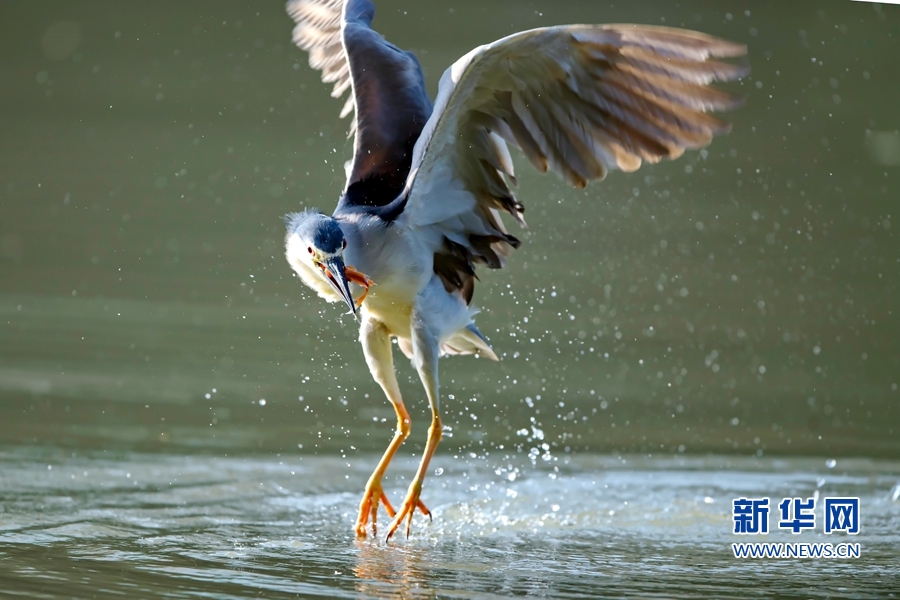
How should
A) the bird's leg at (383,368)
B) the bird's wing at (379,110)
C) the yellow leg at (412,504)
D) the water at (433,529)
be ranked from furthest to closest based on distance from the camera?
the bird's wing at (379,110), the bird's leg at (383,368), the yellow leg at (412,504), the water at (433,529)

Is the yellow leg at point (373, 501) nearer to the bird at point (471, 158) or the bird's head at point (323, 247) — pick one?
the bird at point (471, 158)

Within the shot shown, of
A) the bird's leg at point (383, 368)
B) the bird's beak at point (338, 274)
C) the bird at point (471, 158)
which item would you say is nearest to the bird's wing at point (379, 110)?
the bird at point (471, 158)

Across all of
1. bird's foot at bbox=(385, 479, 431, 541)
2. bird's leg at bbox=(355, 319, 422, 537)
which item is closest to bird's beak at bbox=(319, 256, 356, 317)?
bird's leg at bbox=(355, 319, 422, 537)

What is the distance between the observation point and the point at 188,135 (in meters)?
7.96

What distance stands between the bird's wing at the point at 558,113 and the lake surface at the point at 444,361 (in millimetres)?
947

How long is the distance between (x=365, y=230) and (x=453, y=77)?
0.50 metres

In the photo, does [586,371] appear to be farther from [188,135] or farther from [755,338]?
[188,135]

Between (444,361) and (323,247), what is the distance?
2.18 meters

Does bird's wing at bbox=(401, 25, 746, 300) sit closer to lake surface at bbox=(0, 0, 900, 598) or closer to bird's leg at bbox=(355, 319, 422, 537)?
bird's leg at bbox=(355, 319, 422, 537)

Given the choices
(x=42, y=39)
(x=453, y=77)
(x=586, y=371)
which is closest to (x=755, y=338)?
(x=586, y=371)

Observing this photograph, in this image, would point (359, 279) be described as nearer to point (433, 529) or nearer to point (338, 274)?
point (338, 274)

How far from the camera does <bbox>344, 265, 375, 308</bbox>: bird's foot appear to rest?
11.2 ft

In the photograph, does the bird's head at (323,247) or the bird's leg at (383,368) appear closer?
the bird's head at (323,247)

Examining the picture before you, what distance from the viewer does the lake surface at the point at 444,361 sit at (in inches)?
128
